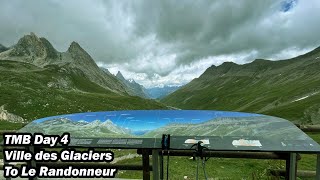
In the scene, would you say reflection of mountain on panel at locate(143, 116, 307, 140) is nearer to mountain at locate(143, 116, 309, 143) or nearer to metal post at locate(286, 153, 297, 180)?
mountain at locate(143, 116, 309, 143)

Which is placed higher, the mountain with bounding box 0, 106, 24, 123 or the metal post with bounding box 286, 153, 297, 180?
the metal post with bounding box 286, 153, 297, 180

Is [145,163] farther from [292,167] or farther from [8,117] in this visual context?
[8,117]

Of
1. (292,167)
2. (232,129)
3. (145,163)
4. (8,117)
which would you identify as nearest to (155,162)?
(145,163)

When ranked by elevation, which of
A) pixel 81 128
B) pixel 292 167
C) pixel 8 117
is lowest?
pixel 8 117

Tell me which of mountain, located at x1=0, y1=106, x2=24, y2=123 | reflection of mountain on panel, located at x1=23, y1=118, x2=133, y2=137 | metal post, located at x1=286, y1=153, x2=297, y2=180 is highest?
reflection of mountain on panel, located at x1=23, y1=118, x2=133, y2=137

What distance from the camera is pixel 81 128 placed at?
9.14 m

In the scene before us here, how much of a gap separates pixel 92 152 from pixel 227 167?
42.2 ft

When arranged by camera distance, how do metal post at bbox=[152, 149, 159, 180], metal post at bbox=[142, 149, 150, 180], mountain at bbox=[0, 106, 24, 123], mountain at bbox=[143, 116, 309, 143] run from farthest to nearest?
mountain at bbox=[0, 106, 24, 123], metal post at bbox=[142, 149, 150, 180], metal post at bbox=[152, 149, 159, 180], mountain at bbox=[143, 116, 309, 143]

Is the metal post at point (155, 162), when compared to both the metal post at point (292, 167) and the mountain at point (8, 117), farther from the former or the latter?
the mountain at point (8, 117)

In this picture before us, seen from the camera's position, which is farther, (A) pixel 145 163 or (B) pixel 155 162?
(A) pixel 145 163

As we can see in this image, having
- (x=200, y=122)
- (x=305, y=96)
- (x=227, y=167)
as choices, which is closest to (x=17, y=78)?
(x=227, y=167)

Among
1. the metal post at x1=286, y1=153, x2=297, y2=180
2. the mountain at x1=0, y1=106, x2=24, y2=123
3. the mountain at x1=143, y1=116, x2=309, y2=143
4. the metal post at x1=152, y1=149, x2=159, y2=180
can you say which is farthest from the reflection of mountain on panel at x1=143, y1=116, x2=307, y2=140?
the mountain at x1=0, y1=106, x2=24, y2=123

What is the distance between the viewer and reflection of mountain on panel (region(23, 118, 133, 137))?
8.61 m

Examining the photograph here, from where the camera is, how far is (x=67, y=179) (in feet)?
41.1
